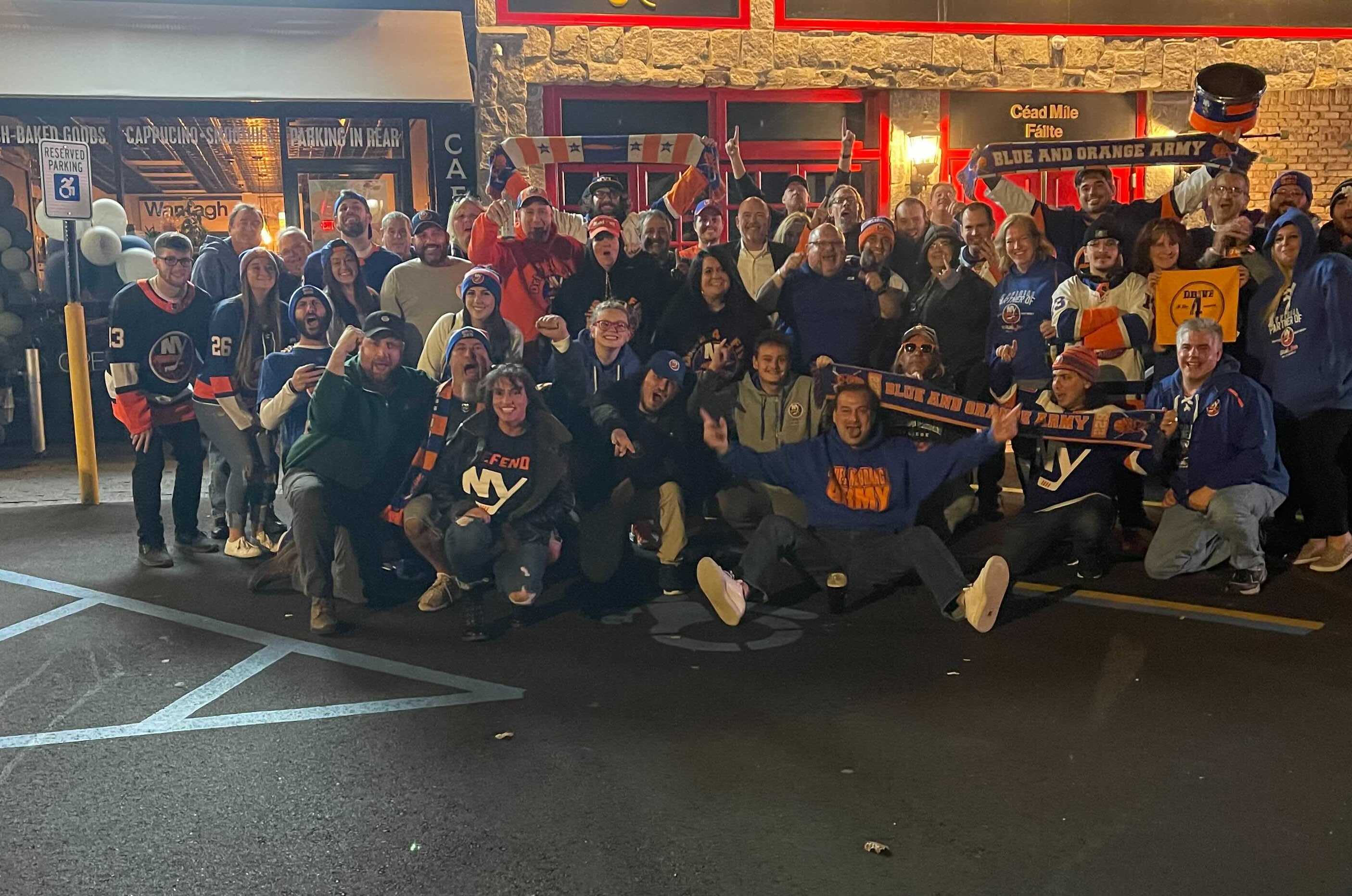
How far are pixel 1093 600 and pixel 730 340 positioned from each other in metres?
2.41

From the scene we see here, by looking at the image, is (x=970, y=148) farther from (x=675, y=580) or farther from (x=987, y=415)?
(x=675, y=580)

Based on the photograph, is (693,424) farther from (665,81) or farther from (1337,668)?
(665,81)

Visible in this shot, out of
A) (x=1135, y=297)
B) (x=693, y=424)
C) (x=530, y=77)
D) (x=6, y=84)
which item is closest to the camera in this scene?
(x=693, y=424)

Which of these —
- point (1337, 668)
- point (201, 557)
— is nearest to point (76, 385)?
point (201, 557)

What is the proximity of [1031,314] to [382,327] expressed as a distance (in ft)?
12.2

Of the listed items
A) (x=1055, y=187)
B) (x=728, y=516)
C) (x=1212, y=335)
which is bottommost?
(x=728, y=516)

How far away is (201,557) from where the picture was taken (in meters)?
7.18

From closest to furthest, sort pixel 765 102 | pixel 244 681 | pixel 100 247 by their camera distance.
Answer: pixel 244 681
pixel 100 247
pixel 765 102

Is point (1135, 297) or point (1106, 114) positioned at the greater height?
point (1106, 114)

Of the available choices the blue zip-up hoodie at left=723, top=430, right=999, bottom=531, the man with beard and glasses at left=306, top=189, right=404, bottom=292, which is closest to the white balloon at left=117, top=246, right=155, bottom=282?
the man with beard and glasses at left=306, top=189, right=404, bottom=292

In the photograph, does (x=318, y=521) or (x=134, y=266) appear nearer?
(x=318, y=521)

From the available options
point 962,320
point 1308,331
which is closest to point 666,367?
point 962,320

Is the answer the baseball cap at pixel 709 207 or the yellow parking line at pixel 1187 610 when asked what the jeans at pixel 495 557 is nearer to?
the yellow parking line at pixel 1187 610

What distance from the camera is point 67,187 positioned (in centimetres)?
878
